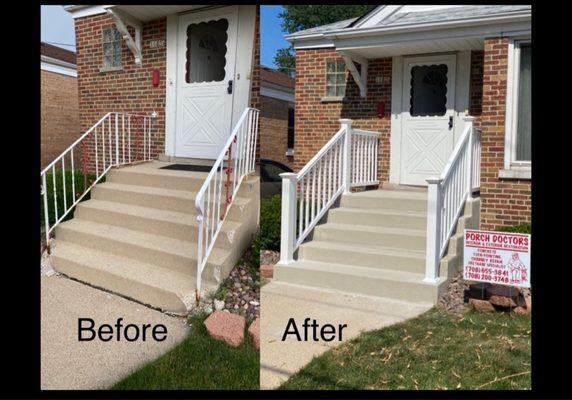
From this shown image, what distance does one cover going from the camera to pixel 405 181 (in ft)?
22.6

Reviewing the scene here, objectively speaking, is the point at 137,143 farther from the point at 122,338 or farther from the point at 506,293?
the point at 506,293

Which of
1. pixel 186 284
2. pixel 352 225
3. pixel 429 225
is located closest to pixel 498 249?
pixel 429 225

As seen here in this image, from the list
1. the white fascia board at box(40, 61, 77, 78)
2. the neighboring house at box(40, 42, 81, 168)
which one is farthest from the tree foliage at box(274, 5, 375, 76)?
the white fascia board at box(40, 61, 77, 78)

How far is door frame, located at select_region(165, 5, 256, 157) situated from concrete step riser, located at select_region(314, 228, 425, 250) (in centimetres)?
158

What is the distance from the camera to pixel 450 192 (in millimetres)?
5074

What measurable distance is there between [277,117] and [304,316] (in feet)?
7.46

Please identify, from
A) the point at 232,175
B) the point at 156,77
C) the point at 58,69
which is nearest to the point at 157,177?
the point at 232,175

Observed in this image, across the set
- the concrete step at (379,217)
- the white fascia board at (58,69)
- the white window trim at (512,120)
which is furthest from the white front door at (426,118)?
the white fascia board at (58,69)

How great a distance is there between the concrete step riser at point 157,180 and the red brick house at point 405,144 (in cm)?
102

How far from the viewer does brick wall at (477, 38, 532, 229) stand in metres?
5.60

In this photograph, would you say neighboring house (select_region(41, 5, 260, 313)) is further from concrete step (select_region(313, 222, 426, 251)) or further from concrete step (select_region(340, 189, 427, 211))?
concrete step (select_region(340, 189, 427, 211))

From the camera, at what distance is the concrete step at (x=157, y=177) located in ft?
17.5

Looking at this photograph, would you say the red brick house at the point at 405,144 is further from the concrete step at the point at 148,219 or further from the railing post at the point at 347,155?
the concrete step at the point at 148,219

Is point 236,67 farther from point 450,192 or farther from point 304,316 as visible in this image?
point 304,316
